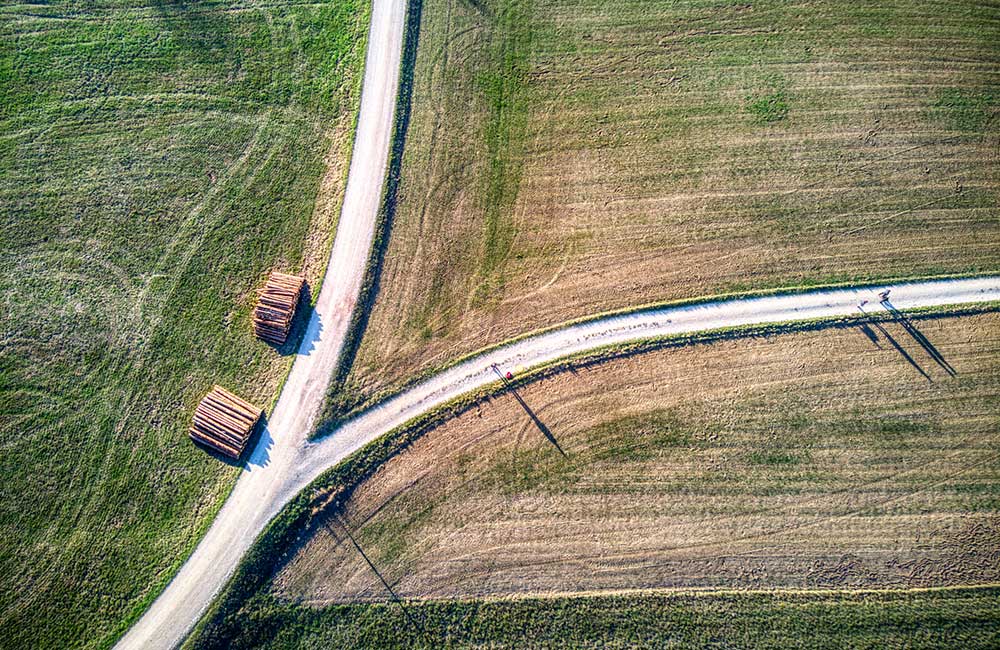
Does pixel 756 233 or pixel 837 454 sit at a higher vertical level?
pixel 756 233

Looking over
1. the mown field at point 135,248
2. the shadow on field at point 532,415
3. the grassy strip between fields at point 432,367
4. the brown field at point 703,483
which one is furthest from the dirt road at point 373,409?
the brown field at point 703,483

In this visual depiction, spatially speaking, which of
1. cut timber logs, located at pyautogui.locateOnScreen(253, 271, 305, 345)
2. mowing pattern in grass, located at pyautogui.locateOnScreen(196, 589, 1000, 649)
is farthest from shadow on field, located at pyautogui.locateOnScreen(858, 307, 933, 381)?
cut timber logs, located at pyautogui.locateOnScreen(253, 271, 305, 345)

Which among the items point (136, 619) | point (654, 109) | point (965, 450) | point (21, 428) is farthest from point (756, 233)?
point (21, 428)

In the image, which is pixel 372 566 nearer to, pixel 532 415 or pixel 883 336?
pixel 532 415

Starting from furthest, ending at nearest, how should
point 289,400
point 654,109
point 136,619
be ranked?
point 654,109, point 289,400, point 136,619

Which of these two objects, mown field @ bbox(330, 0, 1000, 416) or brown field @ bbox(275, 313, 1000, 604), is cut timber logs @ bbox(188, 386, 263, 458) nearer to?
mown field @ bbox(330, 0, 1000, 416)

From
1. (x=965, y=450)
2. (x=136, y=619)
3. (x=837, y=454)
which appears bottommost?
(x=965, y=450)

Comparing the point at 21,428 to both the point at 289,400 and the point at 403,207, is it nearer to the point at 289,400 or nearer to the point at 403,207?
the point at 289,400
